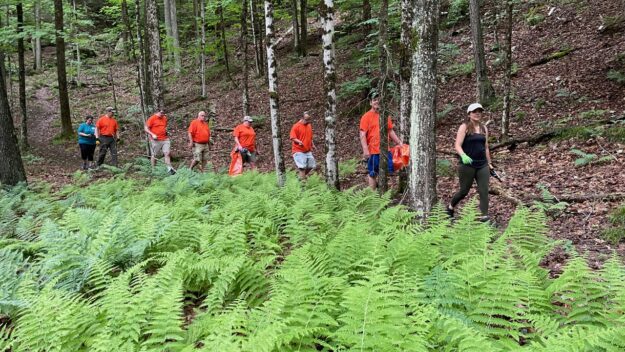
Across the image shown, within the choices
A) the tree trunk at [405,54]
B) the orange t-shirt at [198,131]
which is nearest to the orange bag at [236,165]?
the orange t-shirt at [198,131]

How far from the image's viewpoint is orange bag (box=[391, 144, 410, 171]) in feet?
28.0

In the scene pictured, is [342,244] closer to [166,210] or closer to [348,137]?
[166,210]

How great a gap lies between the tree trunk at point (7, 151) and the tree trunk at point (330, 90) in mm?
7737

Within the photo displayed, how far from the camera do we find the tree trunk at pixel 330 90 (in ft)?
29.6

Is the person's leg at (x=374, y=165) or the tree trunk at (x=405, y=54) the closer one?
the tree trunk at (x=405, y=54)

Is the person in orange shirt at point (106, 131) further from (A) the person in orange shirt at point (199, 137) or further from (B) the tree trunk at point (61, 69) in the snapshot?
(B) the tree trunk at point (61, 69)

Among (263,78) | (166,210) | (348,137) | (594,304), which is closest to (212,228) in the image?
(166,210)

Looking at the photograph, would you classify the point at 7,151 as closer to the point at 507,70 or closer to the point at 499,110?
the point at 507,70

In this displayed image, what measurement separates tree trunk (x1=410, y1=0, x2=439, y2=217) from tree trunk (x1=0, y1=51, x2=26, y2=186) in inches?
386

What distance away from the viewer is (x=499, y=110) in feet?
45.0

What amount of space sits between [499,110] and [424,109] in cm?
864

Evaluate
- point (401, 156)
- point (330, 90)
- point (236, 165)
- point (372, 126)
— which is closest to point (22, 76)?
point (236, 165)

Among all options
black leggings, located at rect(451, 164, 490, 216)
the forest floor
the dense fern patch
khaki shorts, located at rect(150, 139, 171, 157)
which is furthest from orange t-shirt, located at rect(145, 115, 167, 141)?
black leggings, located at rect(451, 164, 490, 216)

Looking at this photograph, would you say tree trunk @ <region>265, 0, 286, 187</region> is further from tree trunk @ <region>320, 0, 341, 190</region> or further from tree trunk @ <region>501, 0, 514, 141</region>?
tree trunk @ <region>501, 0, 514, 141</region>
